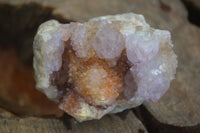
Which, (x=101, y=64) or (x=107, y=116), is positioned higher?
(x=101, y=64)

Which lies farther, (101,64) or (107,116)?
(107,116)

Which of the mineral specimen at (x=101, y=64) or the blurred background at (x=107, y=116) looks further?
the blurred background at (x=107, y=116)

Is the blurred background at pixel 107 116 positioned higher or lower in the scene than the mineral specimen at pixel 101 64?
lower

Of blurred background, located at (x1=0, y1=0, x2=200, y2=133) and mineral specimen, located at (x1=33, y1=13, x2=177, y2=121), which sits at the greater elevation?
mineral specimen, located at (x1=33, y1=13, x2=177, y2=121)

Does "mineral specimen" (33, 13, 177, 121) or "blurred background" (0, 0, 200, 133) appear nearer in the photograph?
"mineral specimen" (33, 13, 177, 121)
